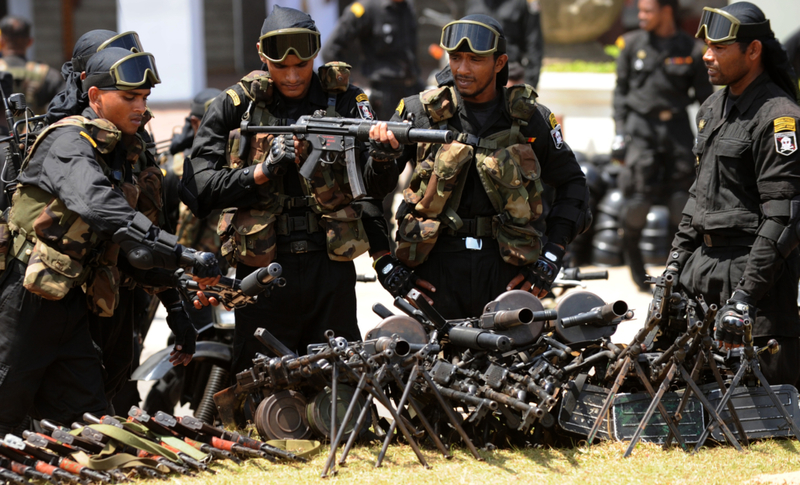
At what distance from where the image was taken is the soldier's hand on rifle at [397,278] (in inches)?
211

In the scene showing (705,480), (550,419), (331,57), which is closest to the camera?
(705,480)

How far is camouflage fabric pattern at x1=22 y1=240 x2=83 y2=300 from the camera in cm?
454

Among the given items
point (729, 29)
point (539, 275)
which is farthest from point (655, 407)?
point (729, 29)

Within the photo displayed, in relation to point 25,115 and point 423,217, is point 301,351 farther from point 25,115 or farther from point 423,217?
point 25,115

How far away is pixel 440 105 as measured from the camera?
17.5ft

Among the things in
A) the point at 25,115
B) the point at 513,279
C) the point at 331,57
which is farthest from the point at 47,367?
the point at 331,57

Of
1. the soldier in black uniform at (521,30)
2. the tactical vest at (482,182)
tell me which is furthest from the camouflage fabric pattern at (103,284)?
the soldier in black uniform at (521,30)

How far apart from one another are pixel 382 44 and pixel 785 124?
675 centimetres

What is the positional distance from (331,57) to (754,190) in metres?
6.92

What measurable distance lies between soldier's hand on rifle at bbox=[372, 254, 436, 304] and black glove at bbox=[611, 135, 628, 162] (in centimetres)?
499

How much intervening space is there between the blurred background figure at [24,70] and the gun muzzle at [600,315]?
744 centimetres

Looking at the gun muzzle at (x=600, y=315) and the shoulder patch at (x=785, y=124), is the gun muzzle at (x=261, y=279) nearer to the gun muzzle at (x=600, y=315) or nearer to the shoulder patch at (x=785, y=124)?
the gun muzzle at (x=600, y=315)

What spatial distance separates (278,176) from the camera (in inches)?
211

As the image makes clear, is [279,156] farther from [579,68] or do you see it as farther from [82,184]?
[579,68]
